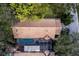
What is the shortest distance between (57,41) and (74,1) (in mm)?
477

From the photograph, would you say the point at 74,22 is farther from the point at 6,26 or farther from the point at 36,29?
the point at 6,26

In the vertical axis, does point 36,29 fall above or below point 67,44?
above

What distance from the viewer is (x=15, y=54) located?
134 inches

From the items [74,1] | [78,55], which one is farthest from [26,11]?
[78,55]

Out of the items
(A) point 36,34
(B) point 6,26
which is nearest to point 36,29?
(A) point 36,34

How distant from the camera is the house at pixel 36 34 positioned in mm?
3352

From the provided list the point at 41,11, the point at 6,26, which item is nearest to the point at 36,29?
the point at 41,11

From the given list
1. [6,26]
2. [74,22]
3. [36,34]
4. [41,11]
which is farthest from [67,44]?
[6,26]

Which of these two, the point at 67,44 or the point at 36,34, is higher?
the point at 36,34

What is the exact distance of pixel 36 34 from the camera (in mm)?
3355

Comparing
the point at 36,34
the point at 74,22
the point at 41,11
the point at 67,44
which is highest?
→ the point at 41,11

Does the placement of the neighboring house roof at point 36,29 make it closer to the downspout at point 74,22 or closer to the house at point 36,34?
the house at point 36,34

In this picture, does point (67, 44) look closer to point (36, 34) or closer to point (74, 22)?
point (74, 22)

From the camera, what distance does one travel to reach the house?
132 inches
